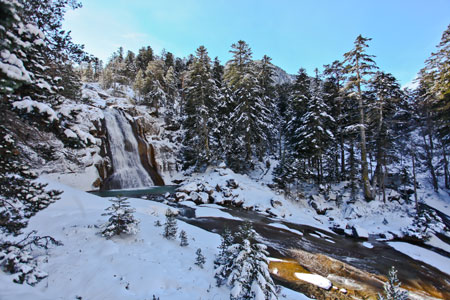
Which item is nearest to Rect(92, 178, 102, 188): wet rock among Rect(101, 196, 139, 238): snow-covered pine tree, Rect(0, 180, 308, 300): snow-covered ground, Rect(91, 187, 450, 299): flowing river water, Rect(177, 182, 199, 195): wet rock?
Rect(177, 182, 199, 195): wet rock

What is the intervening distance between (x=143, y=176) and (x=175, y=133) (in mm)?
10516

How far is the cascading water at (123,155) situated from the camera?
23.5m

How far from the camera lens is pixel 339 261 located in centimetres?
894

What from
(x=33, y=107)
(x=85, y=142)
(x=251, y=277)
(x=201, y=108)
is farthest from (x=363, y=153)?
(x=33, y=107)

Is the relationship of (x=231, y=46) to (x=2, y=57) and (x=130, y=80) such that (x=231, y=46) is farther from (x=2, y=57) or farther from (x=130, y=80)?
(x=130, y=80)

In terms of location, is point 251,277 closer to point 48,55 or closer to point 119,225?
point 119,225

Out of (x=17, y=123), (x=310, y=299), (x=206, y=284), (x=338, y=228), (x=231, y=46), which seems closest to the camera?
(x=17, y=123)

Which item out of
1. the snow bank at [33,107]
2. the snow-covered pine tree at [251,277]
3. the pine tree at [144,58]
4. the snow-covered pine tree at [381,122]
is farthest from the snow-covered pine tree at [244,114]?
the pine tree at [144,58]

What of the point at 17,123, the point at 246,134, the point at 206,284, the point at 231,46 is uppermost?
the point at 231,46

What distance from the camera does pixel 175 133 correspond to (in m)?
33.8

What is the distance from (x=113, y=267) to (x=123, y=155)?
859 inches

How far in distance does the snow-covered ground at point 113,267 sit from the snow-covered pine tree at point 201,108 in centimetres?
1867

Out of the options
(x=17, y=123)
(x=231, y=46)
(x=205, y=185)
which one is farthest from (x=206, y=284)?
(x=231, y=46)

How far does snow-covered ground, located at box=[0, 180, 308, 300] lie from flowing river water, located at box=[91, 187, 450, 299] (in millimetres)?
2411
